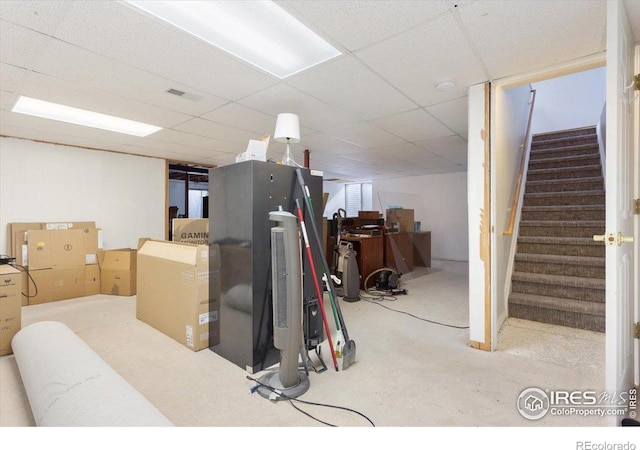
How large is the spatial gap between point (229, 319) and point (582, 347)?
9.47ft

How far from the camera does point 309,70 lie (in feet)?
7.29

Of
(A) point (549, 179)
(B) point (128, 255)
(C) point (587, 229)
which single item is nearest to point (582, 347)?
(C) point (587, 229)

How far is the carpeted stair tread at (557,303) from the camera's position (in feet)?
9.44

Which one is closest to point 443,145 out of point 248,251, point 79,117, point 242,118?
point 242,118

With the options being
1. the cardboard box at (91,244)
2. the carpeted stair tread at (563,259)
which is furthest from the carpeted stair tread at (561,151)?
the cardboard box at (91,244)

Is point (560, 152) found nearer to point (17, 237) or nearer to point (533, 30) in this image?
point (533, 30)

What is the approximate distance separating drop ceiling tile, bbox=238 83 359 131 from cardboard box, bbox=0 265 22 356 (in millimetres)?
2381

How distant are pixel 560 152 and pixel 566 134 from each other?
2.18 ft

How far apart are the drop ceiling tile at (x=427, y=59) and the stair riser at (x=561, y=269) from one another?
221 cm

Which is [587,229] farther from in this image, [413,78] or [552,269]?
[413,78]

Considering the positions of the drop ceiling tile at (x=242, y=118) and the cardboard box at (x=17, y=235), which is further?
the cardboard box at (x=17, y=235)

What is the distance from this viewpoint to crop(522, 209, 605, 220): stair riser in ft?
12.1

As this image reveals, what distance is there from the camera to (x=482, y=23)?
1.70 meters

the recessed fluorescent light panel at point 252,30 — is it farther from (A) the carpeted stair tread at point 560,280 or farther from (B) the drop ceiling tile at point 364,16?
(A) the carpeted stair tread at point 560,280
